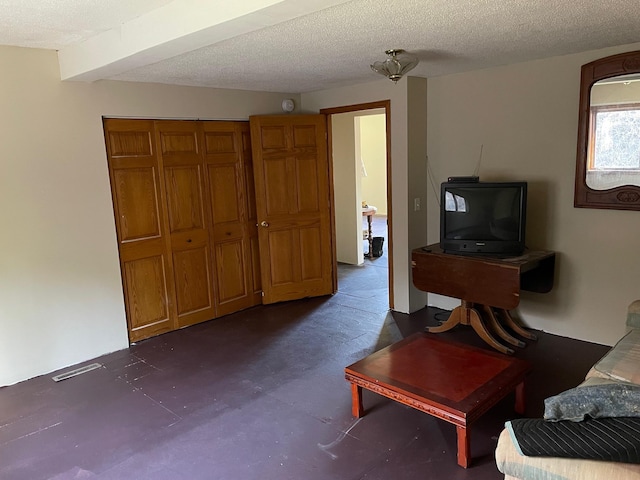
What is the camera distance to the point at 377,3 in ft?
6.70

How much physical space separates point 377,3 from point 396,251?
8.37 feet

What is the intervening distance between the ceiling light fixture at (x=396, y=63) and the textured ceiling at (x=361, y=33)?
2.4 inches

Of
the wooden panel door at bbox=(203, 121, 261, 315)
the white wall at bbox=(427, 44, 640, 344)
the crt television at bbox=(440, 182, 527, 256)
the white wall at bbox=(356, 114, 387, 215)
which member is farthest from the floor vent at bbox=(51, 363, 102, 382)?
the white wall at bbox=(356, 114, 387, 215)

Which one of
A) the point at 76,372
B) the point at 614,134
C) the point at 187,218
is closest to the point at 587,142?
the point at 614,134

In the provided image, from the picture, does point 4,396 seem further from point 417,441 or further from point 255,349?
point 417,441

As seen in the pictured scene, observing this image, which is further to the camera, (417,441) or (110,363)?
(110,363)

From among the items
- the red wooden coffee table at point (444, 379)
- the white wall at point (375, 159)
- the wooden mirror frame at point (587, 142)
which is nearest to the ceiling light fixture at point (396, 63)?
the wooden mirror frame at point (587, 142)

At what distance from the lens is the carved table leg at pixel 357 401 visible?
8.52ft

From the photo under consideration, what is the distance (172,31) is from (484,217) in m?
2.44

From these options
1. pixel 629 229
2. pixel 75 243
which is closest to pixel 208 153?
pixel 75 243

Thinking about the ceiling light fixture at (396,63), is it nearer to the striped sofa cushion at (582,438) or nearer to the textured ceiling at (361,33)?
the textured ceiling at (361,33)

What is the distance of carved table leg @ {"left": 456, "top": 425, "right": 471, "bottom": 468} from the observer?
7.06ft

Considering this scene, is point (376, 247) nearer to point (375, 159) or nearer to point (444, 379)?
point (375, 159)

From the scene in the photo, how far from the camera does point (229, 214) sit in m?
4.40
